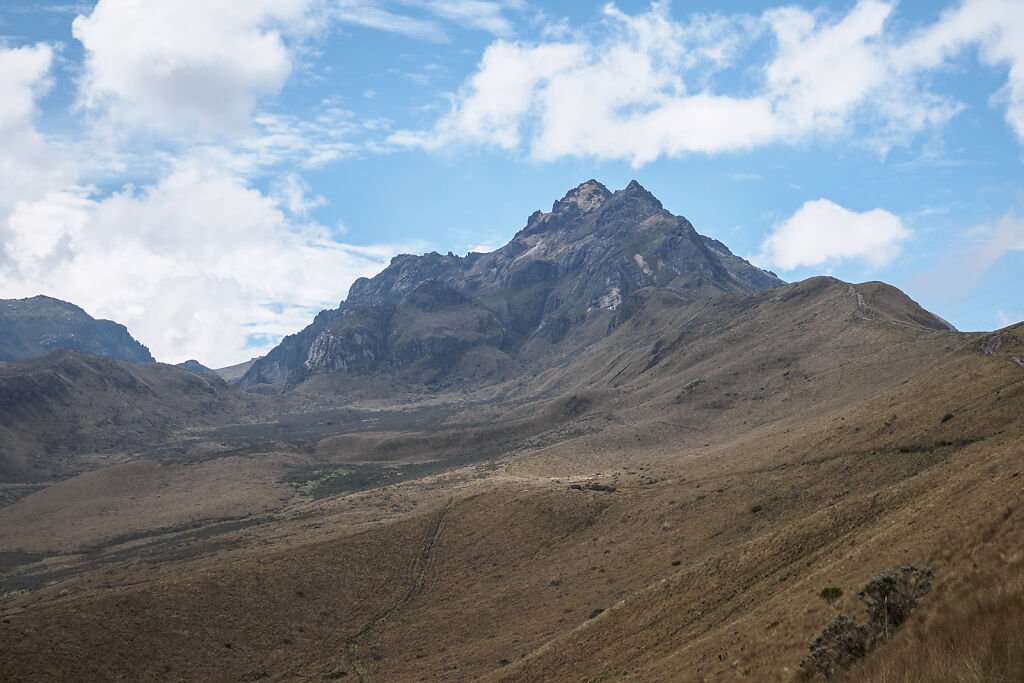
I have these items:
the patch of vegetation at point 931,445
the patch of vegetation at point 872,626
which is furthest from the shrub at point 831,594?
the patch of vegetation at point 931,445

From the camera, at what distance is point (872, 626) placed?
19453 millimetres

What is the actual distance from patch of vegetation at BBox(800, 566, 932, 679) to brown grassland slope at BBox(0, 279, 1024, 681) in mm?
1045

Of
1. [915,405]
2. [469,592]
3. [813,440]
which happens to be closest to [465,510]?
[469,592]

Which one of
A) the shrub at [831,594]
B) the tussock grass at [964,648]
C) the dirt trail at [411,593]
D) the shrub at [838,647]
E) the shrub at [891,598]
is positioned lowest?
the dirt trail at [411,593]

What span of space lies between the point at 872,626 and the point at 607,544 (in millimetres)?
51630

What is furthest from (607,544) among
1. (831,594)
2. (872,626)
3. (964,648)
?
(964,648)

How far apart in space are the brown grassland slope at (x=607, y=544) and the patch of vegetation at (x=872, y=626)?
1045 millimetres

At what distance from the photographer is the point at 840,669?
16.4m

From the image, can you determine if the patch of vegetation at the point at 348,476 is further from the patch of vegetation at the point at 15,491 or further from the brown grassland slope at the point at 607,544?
the patch of vegetation at the point at 15,491

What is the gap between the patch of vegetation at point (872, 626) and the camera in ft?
58.6

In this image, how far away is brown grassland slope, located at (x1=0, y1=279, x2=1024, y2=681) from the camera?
27209 mm

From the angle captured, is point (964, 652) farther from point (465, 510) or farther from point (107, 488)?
point (107, 488)

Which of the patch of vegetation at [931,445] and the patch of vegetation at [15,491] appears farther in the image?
the patch of vegetation at [15,491]

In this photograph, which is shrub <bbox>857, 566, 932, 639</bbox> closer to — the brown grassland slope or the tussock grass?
the brown grassland slope
